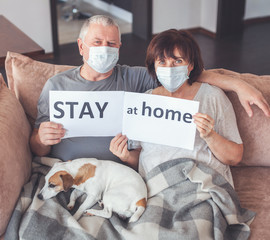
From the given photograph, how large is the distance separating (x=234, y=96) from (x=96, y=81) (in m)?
0.59

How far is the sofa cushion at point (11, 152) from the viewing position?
1.47 m

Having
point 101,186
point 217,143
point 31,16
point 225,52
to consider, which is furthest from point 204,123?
point 225,52

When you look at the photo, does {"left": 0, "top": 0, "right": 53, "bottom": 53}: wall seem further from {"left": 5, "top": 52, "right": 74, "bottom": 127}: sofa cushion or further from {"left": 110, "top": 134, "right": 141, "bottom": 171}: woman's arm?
{"left": 110, "top": 134, "right": 141, "bottom": 171}: woman's arm

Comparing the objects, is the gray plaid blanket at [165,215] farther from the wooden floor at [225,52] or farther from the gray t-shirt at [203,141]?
the wooden floor at [225,52]

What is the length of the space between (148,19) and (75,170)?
3581mm

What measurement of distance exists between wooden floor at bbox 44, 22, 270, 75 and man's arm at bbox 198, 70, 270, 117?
101 inches

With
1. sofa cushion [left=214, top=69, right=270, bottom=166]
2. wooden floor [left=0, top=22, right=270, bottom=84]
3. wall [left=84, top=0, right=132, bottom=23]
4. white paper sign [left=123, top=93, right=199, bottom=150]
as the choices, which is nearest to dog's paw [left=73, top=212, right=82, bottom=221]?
white paper sign [left=123, top=93, right=199, bottom=150]

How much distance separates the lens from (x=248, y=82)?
1826 millimetres

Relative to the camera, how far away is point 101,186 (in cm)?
159

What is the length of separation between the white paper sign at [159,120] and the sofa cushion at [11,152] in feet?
1.38

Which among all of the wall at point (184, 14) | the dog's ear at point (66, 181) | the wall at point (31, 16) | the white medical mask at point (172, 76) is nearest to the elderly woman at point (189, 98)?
the white medical mask at point (172, 76)

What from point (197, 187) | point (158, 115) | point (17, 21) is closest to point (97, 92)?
point (158, 115)

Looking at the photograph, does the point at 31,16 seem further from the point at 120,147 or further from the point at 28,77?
the point at 120,147

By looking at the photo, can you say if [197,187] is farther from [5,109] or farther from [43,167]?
[5,109]
